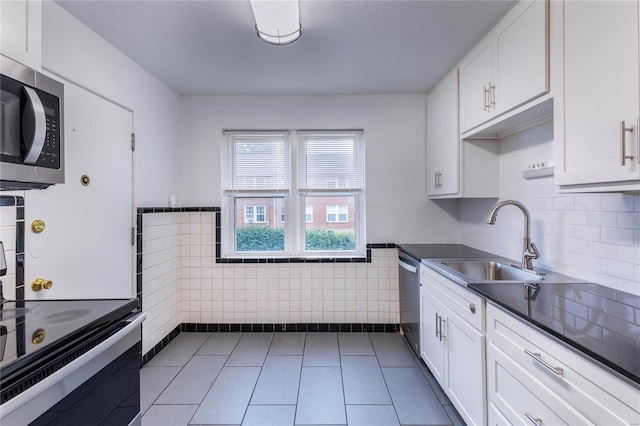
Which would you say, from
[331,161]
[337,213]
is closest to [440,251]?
[337,213]

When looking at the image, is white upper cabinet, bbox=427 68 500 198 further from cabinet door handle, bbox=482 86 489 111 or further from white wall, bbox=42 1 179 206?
white wall, bbox=42 1 179 206

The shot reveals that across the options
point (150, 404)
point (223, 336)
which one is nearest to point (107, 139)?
point (150, 404)

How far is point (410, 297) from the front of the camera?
8.61ft

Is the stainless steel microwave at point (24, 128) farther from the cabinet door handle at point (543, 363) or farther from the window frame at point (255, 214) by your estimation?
the window frame at point (255, 214)

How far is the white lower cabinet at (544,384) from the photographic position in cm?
82

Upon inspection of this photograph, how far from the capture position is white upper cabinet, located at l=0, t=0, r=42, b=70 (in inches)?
40.5

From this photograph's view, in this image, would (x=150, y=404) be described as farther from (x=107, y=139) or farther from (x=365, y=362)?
(x=107, y=139)

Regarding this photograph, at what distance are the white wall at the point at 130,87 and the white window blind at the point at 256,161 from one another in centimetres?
54

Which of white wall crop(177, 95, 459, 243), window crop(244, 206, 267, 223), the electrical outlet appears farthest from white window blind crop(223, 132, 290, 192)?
the electrical outlet

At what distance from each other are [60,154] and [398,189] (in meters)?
2.67

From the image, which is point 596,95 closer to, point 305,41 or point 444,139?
point 444,139

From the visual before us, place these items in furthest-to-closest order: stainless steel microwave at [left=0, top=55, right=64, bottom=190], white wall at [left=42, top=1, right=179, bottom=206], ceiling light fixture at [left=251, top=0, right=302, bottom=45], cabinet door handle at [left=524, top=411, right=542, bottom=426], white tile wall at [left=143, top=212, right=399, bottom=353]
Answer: white tile wall at [left=143, top=212, right=399, bottom=353], white wall at [left=42, top=1, right=179, bottom=206], ceiling light fixture at [left=251, top=0, right=302, bottom=45], cabinet door handle at [left=524, top=411, right=542, bottom=426], stainless steel microwave at [left=0, top=55, right=64, bottom=190]

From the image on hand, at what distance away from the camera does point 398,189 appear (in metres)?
3.11

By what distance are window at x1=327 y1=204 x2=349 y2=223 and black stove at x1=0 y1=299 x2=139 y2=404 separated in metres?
2.13
